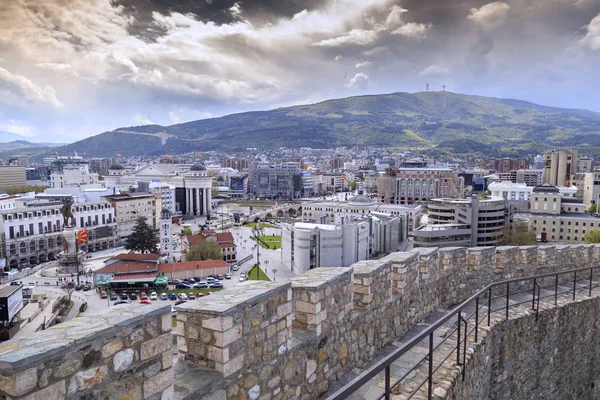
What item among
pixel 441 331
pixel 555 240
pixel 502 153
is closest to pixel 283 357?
pixel 441 331

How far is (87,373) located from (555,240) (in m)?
53.1

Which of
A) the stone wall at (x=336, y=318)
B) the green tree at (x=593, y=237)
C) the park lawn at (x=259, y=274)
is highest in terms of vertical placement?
the stone wall at (x=336, y=318)

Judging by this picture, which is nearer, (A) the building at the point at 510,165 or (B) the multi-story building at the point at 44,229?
(B) the multi-story building at the point at 44,229

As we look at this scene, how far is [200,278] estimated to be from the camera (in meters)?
35.3

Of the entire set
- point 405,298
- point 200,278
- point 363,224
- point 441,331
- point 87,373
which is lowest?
point 200,278

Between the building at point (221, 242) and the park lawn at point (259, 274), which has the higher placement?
the building at point (221, 242)

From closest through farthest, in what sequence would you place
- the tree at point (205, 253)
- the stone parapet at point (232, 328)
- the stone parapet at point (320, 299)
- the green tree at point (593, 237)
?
the stone parapet at point (232, 328)
the stone parapet at point (320, 299)
the green tree at point (593, 237)
the tree at point (205, 253)

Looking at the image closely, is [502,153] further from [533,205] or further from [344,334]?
[344,334]

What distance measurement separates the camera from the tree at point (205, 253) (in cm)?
4003

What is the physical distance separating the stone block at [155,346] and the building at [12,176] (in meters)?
116

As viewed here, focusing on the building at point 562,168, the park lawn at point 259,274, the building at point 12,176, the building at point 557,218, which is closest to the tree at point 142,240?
the park lawn at point 259,274

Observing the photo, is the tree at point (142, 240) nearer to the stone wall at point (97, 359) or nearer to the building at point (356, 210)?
the building at point (356, 210)

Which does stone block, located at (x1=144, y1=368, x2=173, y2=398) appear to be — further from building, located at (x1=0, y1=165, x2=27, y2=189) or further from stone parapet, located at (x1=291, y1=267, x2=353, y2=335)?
building, located at (x1=0, y1=165, x2=27, y2=189)

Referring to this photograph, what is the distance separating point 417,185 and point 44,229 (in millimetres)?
61796
